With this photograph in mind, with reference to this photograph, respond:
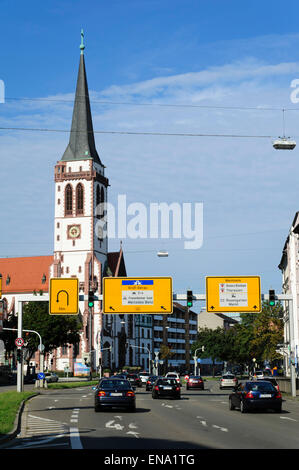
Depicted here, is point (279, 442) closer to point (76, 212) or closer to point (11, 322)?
point (11, 322)

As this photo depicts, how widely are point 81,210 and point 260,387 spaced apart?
332 ft

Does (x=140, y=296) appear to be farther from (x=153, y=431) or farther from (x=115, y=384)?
(x=153, y=431)

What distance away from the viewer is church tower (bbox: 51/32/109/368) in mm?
122812

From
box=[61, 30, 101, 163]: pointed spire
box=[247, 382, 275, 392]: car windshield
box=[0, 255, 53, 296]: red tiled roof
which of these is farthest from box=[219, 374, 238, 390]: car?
box=[0, 255, 53, 296]: red tiled roof

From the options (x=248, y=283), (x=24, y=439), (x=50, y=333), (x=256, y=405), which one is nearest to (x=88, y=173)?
(x=50, y=333)

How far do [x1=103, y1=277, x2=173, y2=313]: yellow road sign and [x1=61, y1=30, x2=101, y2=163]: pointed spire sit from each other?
77926mm

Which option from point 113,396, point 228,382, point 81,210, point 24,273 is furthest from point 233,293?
point 24,273

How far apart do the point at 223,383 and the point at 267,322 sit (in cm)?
1591

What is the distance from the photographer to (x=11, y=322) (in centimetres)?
9938

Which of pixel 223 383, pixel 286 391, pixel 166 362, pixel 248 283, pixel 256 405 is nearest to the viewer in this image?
pixel 256 405

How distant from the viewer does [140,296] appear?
41.1 meters

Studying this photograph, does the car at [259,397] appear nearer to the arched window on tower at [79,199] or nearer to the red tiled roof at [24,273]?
the arched window on tower at [79,199]

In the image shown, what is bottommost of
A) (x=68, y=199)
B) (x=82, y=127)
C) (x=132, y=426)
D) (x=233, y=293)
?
(x=132, y=426)

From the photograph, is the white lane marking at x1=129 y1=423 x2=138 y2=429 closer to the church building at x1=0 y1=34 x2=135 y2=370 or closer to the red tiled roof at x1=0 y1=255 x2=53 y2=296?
the church building at x1=0 y1=34 x2=135 y2=370
